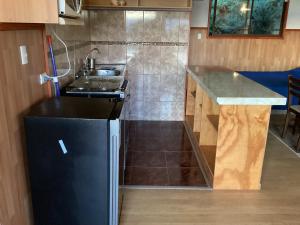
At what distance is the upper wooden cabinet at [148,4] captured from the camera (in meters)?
3.75

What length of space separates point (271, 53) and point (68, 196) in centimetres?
451

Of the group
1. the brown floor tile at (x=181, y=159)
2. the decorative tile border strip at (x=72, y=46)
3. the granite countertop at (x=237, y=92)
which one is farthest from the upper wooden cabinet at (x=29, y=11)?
the brown floor tile at (x=181, y=159)

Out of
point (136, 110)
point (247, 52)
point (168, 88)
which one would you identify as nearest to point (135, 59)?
point (168, 88)

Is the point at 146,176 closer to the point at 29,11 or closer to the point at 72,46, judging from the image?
the point at 72,46

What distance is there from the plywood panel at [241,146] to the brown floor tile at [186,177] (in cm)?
18

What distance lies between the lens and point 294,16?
4.79m

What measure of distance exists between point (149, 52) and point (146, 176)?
206cm

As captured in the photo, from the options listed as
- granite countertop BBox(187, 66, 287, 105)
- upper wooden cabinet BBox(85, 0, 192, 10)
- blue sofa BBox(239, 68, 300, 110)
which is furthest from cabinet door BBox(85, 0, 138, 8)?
blue sofa BBox(239, 68, 300, 110)

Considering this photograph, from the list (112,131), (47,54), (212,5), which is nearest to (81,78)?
(47,54)

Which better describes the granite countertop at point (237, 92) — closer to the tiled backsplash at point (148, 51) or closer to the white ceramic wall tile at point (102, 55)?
the tiled backsplash at point (148, 51)

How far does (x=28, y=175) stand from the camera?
1766mm

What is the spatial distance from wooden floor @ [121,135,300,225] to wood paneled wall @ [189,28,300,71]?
2.76 metres

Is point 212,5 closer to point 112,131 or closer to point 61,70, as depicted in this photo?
point 61,70

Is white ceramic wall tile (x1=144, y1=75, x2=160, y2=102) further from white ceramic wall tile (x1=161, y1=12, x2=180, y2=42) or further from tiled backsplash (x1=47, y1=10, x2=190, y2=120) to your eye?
white ceramic wall tile (x1=161, y1=12, x2=180, y2=42)
